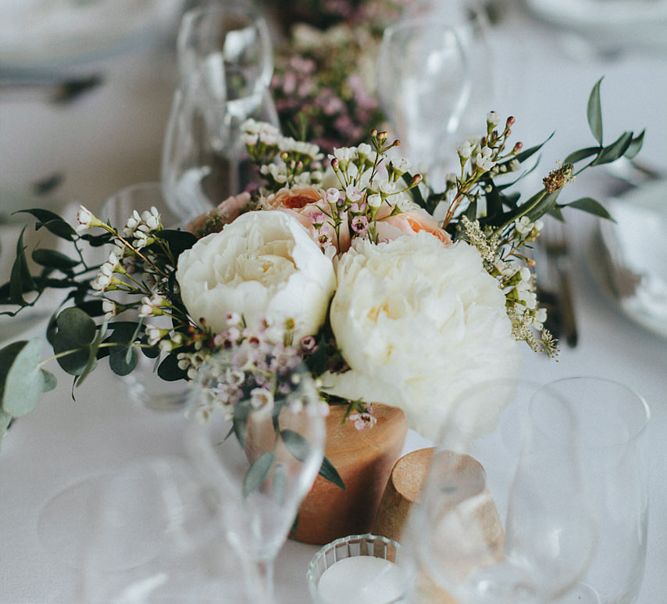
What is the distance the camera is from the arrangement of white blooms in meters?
0.58

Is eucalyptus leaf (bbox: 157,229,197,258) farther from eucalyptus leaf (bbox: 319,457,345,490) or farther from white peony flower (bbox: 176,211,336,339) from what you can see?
eucalyptus leaf (bbox: 319,457,345,490)

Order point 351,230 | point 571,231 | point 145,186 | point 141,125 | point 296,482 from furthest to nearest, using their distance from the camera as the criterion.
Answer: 1. point 141,125
2. point 571,231
3. point 145,186
4. point 351,230
5. point 296,482

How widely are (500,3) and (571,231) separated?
3.41 ft

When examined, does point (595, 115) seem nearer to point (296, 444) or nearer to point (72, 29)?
point (296, 444)

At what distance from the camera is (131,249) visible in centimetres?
70

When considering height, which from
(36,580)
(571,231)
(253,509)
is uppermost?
(253,509)

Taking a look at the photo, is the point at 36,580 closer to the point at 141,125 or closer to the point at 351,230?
the point at 351,230

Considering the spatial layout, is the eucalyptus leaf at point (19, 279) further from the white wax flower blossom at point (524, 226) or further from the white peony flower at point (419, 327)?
the white wax flower blossom at point (524, 226)

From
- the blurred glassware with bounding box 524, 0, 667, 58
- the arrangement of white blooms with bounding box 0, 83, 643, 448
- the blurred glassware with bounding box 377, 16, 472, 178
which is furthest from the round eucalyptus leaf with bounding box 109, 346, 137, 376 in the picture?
the blurred glassware with bounding box 524, 0, 667, 58

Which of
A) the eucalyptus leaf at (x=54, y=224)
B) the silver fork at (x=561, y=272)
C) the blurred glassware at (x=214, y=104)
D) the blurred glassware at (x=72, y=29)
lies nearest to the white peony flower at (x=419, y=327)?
the eucalyptus leaf at (x=54, y=224)

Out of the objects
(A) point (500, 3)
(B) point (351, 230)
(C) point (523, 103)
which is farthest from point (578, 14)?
(B) point (351, 230)

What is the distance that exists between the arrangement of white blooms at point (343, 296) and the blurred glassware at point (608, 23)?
1235 millimetres

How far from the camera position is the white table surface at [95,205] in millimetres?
768

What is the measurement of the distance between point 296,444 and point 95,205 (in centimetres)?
86
